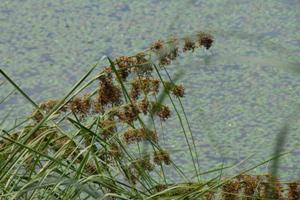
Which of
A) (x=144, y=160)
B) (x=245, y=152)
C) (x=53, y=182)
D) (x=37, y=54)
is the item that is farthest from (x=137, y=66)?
(x=37, y=54)

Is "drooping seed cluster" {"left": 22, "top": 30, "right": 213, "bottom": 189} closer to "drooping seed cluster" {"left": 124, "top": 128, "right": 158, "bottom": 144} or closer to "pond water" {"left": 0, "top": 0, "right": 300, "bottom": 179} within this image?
"drooping seed cluster" {"left": 124, "top": 128, "right": 158, "bottom": 144}

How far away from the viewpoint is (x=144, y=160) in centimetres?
138

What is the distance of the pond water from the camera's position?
241cm

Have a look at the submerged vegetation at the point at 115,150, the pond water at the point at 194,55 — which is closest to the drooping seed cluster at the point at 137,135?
the submerged vegetation at the point at 115,150

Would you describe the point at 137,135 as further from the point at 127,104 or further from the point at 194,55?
the point at 194,55

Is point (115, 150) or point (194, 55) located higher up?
point (194, 55)

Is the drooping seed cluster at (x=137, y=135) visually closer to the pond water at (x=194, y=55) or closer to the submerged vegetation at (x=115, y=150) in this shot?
the submerged vegetation at (x=115, y=150)

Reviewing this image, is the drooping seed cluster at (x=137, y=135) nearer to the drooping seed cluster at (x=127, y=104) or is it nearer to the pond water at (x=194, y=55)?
the drooping seed cluster at (x=127, y=104)

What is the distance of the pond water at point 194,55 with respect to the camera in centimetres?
241

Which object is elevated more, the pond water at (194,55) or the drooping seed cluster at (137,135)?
the pond water at (194,55)

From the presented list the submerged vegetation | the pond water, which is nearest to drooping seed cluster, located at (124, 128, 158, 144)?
the submerged vegetation

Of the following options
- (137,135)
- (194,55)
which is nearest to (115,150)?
(137,135)

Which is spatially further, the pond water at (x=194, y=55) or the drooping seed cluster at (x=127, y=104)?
the pond water at (x=194, y=55)

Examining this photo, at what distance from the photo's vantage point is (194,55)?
8.98 feet
